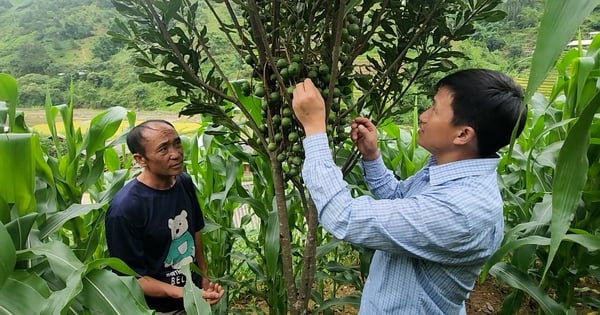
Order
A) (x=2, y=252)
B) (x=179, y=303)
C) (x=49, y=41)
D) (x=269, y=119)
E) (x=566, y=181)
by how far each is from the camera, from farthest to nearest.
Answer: (x=49, y=41), (x=179, y=303), (x=269, y=119), (x=2, y=252), (x=566, y=181)

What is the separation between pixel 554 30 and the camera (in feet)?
1.05

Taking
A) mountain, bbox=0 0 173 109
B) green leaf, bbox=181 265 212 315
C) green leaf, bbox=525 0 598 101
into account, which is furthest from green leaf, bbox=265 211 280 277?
mountain, bbox=0 0 173 109

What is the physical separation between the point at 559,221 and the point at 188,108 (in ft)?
3.02

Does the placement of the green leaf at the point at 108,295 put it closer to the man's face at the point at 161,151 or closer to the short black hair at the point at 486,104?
the man's face at the point at 161,151

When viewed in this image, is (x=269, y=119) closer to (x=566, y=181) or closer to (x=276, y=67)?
(x=276, y=67)

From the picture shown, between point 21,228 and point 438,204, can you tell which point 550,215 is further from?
point 21,228

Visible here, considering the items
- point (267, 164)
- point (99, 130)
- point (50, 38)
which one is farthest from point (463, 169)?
point (50, 38)

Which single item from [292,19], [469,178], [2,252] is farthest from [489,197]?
[2,252]

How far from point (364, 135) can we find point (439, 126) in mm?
245

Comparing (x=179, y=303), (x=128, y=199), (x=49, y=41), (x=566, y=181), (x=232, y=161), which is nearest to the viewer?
(x=566, y=181)

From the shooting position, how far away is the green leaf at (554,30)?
1.03 feet

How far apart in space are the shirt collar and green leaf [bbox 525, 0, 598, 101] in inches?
28.6

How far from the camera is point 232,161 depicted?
6.86 ft

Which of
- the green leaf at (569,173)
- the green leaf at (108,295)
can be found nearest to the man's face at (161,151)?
the green leaf at (108,295)
